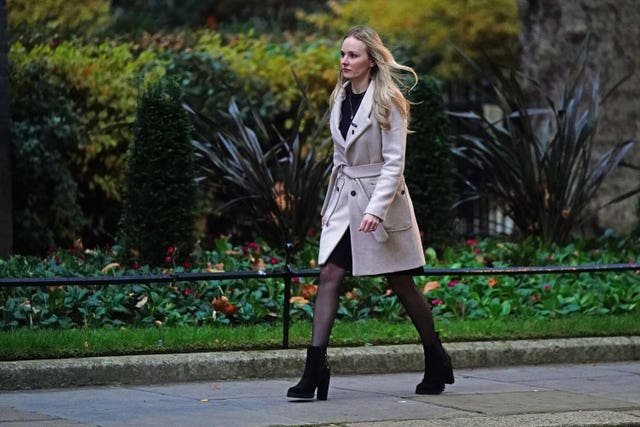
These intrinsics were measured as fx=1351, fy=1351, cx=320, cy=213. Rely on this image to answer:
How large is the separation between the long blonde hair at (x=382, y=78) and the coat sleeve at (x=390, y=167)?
0.04 metres

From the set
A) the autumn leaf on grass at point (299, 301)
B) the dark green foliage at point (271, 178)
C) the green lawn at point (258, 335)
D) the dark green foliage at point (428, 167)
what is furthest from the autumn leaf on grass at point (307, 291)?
the dark green foliage at point (428, 167)

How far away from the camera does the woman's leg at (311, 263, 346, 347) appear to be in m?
6.62

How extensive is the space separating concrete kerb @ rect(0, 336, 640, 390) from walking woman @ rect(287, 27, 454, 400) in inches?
36.7

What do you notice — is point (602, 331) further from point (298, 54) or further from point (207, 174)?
point (298, 54)

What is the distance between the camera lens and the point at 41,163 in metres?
11.4

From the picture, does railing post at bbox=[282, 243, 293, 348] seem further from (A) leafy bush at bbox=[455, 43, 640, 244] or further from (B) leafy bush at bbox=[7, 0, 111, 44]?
(B) leafy bush at bbox=[7, 0, 111, 44]

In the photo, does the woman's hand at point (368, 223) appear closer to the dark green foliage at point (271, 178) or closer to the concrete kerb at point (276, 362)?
the concrete kerb at point (276, 362)

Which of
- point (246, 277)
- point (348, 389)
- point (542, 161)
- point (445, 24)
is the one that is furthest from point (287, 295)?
point (445, 24)

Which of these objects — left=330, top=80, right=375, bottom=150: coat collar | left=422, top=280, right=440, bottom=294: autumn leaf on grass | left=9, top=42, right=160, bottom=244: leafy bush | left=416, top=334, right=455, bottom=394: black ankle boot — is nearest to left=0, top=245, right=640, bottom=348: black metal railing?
left=416, top=334, right=455, bottom=394: black ankle boot

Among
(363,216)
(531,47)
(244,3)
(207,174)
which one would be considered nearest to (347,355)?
(363,216)

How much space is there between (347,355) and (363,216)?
143 cm

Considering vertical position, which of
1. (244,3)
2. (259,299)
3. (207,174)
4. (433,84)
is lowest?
(259,299)

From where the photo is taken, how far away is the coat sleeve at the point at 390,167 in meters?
6.52

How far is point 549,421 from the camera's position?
20.0 feet
